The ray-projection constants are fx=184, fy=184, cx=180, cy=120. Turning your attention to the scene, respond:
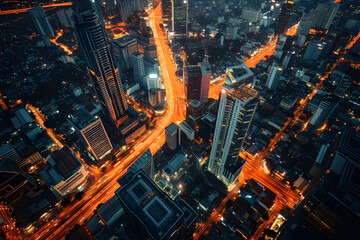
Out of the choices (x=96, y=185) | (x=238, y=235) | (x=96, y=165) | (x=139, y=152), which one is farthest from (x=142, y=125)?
(x=238, y=235)

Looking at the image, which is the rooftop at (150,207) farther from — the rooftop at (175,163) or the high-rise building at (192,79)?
the high-rise building at (192,79)

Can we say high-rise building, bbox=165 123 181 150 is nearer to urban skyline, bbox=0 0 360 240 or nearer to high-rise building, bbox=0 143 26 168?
urban skyline, bbox=0 0 360 240

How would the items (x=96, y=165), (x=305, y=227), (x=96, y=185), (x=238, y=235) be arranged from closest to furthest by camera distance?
(x=305, y=227) → (x=238, y=235) → (x=96, y=185) → (x=96, y=165)

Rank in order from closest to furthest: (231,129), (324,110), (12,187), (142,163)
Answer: (231,129)
(142,163)
(12,187)
(324,110)

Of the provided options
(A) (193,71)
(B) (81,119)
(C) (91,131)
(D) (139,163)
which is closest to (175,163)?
(D) (139,163)

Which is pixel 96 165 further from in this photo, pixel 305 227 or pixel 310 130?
pixel 310 130

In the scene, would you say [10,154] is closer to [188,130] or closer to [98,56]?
[98,56]

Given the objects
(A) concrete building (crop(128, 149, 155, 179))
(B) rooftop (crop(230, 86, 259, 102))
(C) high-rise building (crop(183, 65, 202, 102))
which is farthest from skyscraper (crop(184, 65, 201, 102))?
(B) rooftop (crop(230, 86, 259, 102))
